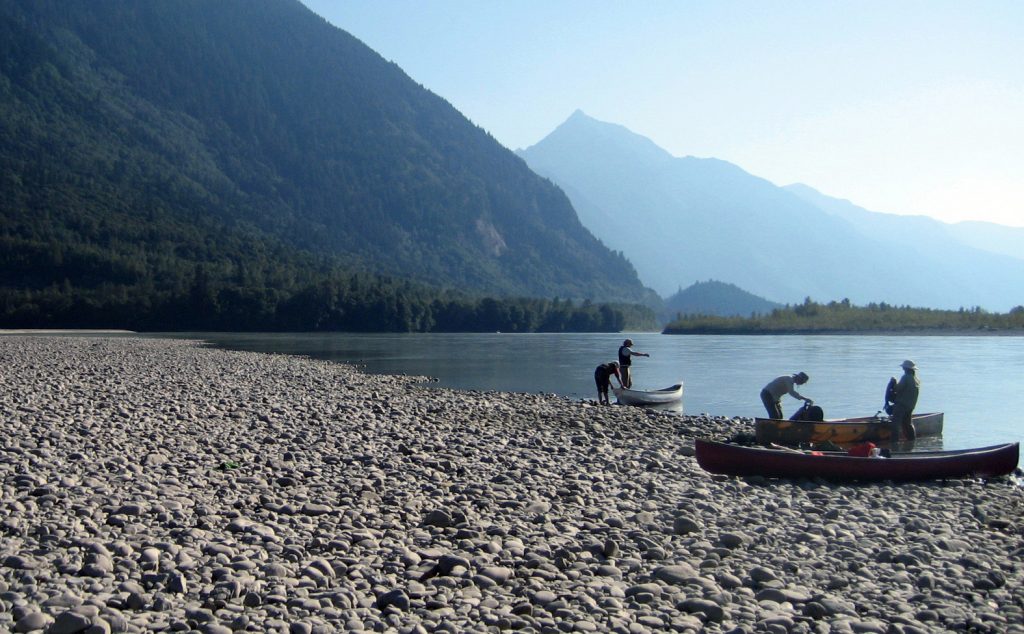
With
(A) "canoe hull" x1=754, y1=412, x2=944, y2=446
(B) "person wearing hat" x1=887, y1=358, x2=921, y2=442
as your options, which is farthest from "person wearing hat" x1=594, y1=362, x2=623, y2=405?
(B) "person wearing hat" x1=887, y1=358, x2=921, y2=442

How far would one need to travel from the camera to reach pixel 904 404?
21.2m

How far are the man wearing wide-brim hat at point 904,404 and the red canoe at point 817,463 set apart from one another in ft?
14.8

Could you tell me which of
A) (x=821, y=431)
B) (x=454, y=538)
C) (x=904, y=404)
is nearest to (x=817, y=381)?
(x=904, y=404)

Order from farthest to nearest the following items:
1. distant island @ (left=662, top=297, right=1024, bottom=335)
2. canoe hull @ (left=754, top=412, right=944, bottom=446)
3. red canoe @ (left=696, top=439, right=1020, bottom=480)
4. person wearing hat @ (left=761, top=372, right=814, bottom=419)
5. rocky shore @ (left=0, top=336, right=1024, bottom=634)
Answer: distant island @ (left=662, top=297, right=1024, bottom=335) → person wearing hat @ (left=761, top=372, right=814, bottom=419) → canoe hull @ (left=754, top=412, right=944, bottom=446) → red canoe @ (left=696, top=439, right=1020, bottom=480) → rocky shore @ (left=0, top=336, right=1024, bottom=634)

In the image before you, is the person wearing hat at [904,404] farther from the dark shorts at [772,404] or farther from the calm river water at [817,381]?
the dark shorts at [772,404]

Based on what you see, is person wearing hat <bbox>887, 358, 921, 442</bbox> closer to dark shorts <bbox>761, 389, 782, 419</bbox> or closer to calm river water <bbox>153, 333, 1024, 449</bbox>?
calm river water <bbox>153, 333, 1024, 449</bbox>

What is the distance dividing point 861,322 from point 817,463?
530 ft

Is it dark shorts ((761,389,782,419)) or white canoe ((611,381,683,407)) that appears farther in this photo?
white canoe ((611,381,683,407))

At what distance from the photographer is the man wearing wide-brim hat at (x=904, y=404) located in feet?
69.3

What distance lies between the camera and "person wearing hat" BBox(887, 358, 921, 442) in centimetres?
2111

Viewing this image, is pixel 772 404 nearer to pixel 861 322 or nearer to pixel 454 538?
pixel 454 538

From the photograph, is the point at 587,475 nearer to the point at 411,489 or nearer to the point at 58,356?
the point at 411,489

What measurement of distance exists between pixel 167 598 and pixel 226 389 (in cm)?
2365

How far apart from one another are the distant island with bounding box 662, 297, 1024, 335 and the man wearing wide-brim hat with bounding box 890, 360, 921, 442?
461 feet
